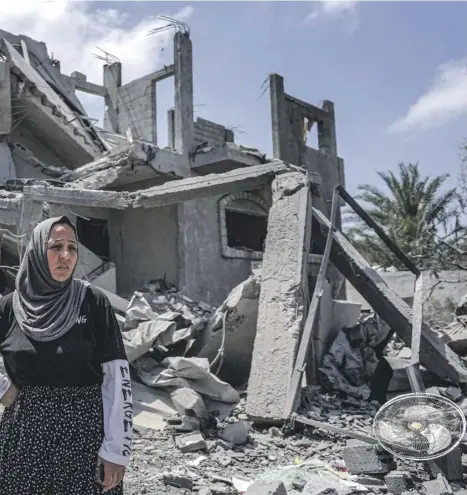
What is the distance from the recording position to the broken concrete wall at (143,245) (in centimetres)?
1052

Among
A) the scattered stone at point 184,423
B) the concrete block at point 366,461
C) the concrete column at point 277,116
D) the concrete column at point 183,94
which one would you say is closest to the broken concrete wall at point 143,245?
the concrete column at point 183,94

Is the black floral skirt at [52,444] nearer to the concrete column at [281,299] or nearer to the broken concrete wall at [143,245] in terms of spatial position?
the concrete column at [281,299]

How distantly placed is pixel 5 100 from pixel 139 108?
13.0 ft

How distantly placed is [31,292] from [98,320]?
0.87 feet

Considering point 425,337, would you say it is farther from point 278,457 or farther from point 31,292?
point 31,292

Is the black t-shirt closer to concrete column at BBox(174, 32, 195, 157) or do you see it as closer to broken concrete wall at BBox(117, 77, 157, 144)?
concrete column at BBox(174, 32, 195, 157)

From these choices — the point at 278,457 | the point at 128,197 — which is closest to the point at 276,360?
the point at 278,457

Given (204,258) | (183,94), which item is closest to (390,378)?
(204,258)

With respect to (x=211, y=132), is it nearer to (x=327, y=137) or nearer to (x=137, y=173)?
(x=137, y=173)

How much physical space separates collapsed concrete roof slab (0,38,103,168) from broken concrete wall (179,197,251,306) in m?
2.61

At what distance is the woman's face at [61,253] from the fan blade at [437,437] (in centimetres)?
286

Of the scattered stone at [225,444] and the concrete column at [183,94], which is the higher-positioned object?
the concrete column at [183,94]

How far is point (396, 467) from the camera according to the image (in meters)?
3.84

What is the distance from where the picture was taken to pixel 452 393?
16.9 feet
